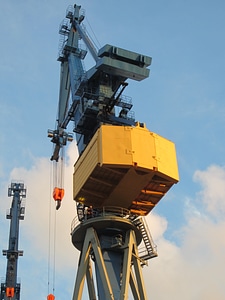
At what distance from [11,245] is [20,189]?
315 inches

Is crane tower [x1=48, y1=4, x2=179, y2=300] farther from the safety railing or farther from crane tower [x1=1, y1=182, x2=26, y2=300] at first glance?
crane tower [x1=1, y1=182, x2=26, y2=300]

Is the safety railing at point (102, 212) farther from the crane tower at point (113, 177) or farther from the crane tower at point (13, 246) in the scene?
the crane tower at point (13, 246)

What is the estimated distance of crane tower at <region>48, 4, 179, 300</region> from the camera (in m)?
33.3

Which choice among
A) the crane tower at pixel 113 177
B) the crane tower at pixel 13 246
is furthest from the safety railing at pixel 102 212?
the crane tower at pixel 13 246

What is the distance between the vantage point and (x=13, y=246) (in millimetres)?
61875

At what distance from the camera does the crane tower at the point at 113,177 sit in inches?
1310

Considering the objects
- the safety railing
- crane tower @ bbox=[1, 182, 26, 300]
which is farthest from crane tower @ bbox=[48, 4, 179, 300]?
crane tower @ bbox=[1, 182, 26, 300]

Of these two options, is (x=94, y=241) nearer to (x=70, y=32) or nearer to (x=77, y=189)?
(x=77, y=189)

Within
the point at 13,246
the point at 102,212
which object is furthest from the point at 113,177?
the point at 13,246

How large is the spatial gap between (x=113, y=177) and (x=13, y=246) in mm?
31272

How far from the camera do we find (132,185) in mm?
34125

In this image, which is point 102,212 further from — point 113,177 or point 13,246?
point 13,246

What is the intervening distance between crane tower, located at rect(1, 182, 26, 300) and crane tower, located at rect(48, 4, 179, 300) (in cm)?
2417

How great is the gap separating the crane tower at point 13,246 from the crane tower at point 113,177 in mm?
24166
